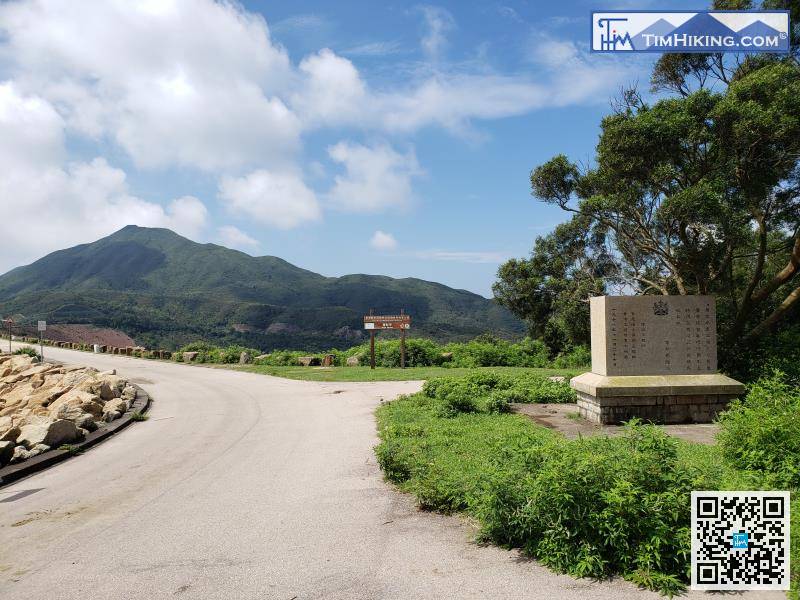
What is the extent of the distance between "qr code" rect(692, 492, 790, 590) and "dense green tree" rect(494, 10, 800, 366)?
792 cm

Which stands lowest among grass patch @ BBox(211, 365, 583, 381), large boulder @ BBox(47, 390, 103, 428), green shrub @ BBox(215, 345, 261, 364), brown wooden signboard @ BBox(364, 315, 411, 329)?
large boulder @ BBox(47, 390, 103, 428)

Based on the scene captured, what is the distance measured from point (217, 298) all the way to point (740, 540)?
11364 cm

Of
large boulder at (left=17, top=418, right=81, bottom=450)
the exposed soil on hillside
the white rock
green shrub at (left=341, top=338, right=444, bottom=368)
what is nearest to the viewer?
the white rock

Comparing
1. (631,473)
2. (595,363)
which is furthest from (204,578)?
(595,363)

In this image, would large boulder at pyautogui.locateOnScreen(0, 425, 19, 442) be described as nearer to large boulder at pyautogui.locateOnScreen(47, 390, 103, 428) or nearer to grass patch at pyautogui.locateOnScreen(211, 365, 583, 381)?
large boulder at pyautogui.locateOnScreen(47, 390, 103, 428)

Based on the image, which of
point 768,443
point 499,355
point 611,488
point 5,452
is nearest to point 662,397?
point 768,443

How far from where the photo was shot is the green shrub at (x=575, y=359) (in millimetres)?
20812

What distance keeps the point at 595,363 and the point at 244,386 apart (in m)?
11.2

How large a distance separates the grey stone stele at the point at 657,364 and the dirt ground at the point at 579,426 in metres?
0.31

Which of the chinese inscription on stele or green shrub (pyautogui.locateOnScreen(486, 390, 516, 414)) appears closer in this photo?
the chinese inscription on stele

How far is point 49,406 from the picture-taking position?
13609 millimetres

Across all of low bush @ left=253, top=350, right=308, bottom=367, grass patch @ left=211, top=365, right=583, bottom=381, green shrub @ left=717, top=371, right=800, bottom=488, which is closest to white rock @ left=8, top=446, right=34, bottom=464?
green shrub @ left=717, top=371, right=800, bottom=488

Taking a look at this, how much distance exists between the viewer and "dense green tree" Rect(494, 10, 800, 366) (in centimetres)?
1061

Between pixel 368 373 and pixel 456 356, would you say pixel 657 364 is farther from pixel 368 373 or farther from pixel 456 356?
pixel 456 356
